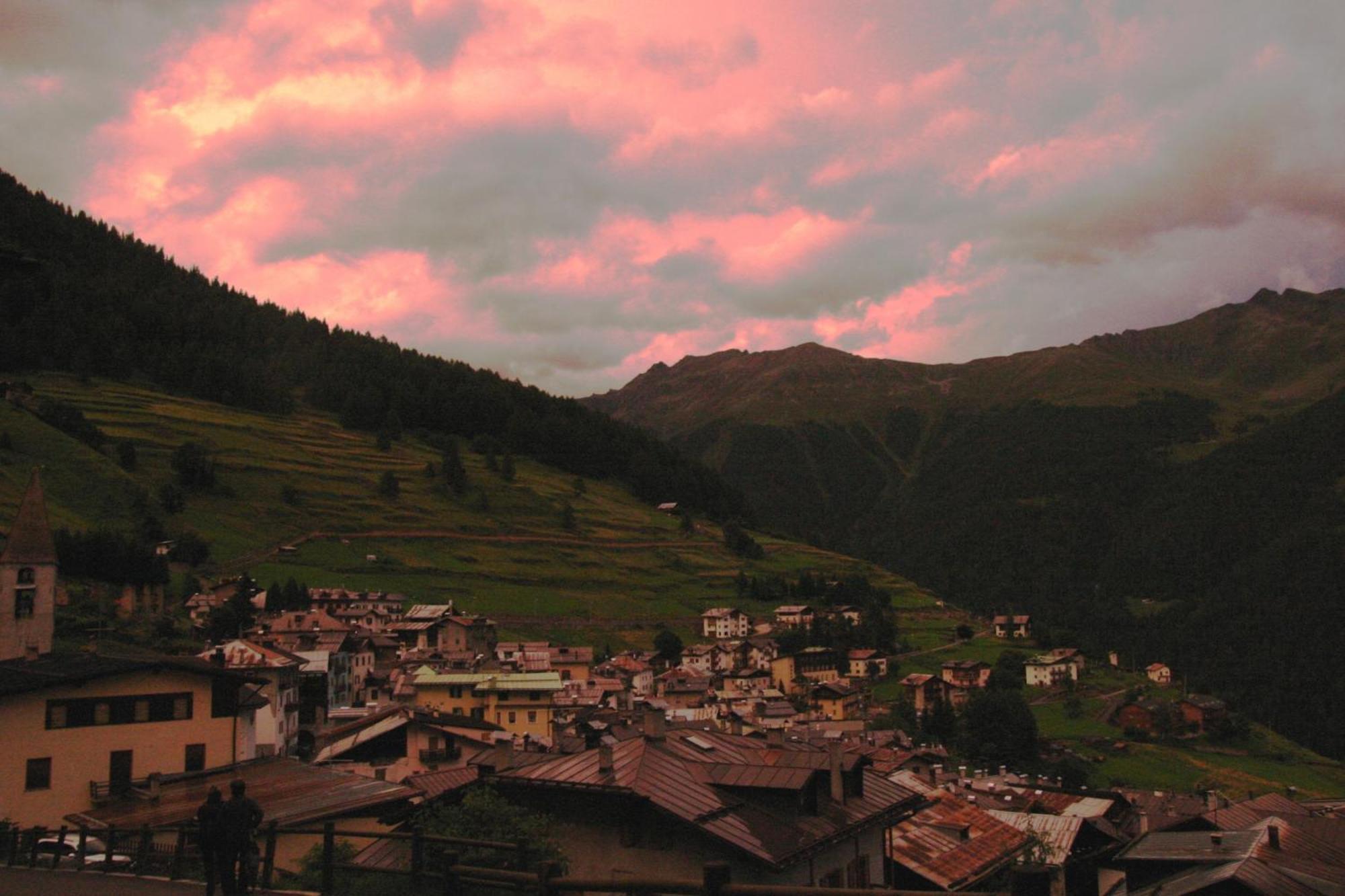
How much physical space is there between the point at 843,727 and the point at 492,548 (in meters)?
67.1

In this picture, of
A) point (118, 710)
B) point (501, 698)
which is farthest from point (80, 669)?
point (501, 698)

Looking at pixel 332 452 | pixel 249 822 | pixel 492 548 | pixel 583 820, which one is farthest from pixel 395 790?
pixel 332 452

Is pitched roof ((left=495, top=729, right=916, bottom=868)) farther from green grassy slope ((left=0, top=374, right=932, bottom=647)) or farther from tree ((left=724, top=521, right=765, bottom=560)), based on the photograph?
tree ((left=724, top=521, right=765, bottom=560))

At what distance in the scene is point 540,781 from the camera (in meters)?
19.9

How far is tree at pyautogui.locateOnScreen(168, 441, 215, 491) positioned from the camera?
135 meters

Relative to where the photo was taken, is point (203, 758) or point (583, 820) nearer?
point (583, 820)

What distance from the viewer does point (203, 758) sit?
3962 cm

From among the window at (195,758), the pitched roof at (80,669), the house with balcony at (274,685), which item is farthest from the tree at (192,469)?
the window at (195,758)

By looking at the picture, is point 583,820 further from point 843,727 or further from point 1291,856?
point 843,727

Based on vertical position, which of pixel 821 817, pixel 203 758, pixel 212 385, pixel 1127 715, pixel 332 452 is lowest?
pixel 1127 715

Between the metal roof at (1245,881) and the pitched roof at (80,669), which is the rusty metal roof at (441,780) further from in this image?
the metal roof at (1245,881)

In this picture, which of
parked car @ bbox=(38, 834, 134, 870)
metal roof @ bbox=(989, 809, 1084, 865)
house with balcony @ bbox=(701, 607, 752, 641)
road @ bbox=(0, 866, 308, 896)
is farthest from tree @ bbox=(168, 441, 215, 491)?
road @ bbox=(0, 866, 308, 896)

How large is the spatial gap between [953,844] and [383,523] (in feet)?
404

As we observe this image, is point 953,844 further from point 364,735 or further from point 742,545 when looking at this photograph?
point 742,545
